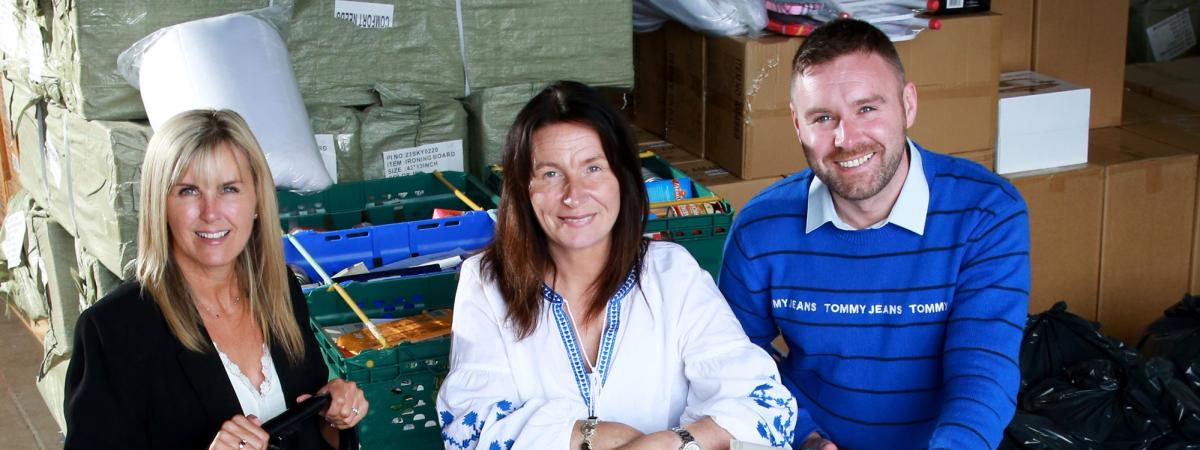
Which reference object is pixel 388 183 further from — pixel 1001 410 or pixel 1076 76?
pixel 1076 76

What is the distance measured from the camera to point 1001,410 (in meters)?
2.15

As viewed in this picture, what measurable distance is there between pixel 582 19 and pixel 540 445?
1.95 meters

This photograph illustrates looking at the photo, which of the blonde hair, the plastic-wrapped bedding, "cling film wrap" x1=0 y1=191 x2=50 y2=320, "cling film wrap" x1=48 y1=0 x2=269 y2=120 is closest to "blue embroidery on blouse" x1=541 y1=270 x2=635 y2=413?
the blonde hair

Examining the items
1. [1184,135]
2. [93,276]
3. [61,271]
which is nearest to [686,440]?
[93,276]

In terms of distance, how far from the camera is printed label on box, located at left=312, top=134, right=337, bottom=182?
355cm

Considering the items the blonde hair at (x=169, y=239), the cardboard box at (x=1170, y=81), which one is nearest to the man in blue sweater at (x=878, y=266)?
the blonde hair at (x=169, y=239)

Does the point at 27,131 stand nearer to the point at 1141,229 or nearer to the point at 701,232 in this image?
the point at 701,232

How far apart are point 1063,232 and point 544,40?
1858 mm

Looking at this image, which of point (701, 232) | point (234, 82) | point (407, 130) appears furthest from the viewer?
point (407, 130)

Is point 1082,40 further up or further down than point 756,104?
further up

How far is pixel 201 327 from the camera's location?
2.06 m

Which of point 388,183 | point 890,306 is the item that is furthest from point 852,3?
point 890,306

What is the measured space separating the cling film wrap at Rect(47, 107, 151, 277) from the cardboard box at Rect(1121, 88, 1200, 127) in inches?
137

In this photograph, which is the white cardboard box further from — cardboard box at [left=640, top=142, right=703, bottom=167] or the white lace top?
the white lace top
